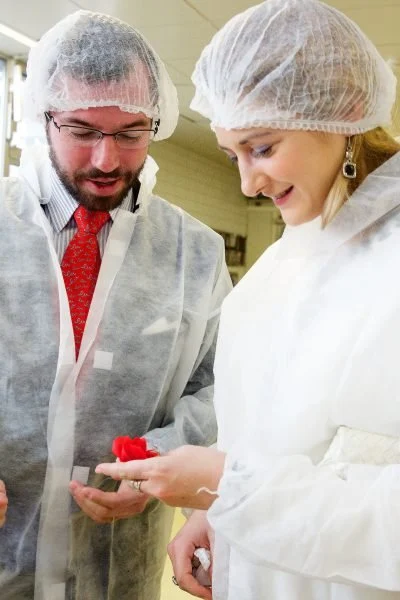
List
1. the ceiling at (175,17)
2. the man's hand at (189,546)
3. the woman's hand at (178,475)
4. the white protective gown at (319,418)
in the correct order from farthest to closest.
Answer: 1. the ceiling at (175,17)
2. the man's hand at (189,546)
3. the woman's hand at (178,475)
4. the white protective gown at (319,418)

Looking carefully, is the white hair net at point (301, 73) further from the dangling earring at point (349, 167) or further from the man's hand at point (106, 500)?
the man's hand at point (106, 500)

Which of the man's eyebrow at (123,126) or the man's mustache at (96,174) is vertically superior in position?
the man's eyebrow at (123,126)

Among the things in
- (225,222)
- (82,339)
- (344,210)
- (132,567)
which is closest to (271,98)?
(344,210)

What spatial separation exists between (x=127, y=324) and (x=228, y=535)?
70 cm

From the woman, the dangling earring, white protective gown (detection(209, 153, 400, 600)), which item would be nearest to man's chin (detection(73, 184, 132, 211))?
the woman

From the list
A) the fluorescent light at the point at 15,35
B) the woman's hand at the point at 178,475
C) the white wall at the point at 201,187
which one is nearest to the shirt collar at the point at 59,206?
the woman's hand at the point at 178,475

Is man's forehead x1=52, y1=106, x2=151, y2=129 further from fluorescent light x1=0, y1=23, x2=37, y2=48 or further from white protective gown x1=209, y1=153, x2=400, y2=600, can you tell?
fluorescent light x1=0, y1=23, x2=37, y2=48

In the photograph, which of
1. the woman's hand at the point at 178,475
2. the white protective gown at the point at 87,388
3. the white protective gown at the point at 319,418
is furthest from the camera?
the white protective gown at the point at 87,388

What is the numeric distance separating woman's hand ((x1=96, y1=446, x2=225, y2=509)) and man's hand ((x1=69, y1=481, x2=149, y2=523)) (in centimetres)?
31

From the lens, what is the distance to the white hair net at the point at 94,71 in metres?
1.56

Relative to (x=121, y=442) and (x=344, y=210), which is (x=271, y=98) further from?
(x=121, y=442)

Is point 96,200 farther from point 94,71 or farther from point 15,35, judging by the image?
point 15,35

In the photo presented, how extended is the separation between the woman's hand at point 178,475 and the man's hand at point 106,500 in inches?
12.3

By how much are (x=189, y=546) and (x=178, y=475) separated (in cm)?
35
